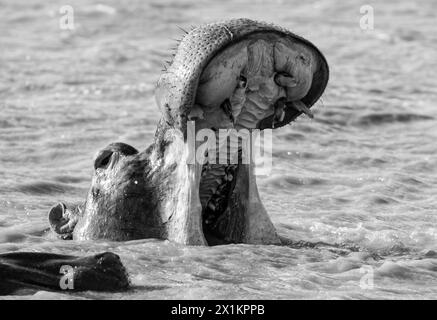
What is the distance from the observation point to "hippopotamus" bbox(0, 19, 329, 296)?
5477 millimetres

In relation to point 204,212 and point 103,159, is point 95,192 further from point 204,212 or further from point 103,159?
point 204,212

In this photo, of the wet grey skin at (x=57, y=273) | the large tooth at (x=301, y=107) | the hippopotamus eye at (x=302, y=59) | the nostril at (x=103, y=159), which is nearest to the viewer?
the wet grey skin at (x=57, y=273)

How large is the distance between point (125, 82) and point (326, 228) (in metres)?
5.92

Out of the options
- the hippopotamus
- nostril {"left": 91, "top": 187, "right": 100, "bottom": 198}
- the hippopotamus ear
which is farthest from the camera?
the hippopotamus ear

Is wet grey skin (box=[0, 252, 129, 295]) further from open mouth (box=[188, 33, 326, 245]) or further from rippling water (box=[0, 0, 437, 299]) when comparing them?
open mouth (box=[188, 33, 326, 245])

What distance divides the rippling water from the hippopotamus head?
0.48 feet

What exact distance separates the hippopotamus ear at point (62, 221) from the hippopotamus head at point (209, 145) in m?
0.10

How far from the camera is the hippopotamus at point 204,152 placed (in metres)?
5.48

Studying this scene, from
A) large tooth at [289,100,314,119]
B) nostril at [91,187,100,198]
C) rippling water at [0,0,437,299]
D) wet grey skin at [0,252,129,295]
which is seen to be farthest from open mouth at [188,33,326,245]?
wet grey skin at [0,252,129,295]

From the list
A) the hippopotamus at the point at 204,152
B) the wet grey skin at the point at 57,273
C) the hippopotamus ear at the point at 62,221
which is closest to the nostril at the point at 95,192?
the hippopotamus at the point at 204,152

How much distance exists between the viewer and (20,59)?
44.9 feet

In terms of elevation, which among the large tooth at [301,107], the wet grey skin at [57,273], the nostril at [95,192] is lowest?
the wet grey skin at [57,273]

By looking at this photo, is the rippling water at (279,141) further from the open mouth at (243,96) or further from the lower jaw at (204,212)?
the open mouth at (243,96)
